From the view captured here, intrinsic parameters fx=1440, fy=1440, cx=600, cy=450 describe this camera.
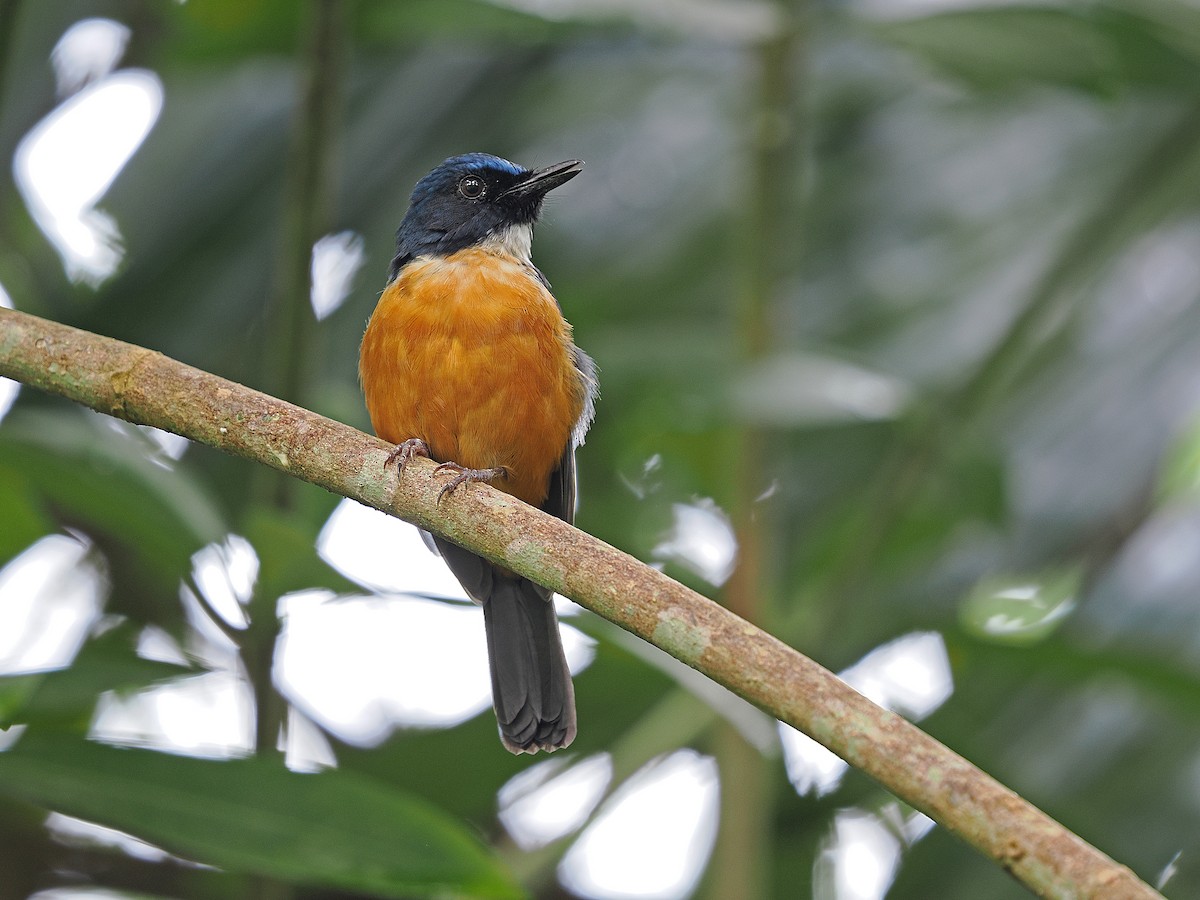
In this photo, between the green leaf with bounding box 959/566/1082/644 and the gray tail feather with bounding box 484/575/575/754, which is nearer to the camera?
the gray tail feather with bounding box 484/575/575/754

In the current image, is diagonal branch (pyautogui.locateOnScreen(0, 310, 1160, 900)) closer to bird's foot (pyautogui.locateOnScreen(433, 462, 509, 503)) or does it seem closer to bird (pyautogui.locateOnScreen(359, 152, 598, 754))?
bird's foot (pyautogui.locateOnScreen(433, 462, 509, 503))

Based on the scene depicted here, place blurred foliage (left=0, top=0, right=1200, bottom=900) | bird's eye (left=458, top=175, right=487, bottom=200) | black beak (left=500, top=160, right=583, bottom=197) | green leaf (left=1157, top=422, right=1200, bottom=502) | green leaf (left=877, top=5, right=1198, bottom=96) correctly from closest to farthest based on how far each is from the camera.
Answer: blurred foliage (left=0, top=0, right=1200, bottom=900), green leaf (left=877, top=5, right=1198, bottom=96), black beak (left=500, top=160, right=583, bottom=197), bird's eye (left=458, top=175, right=487, bottom=200), green leaf (left=1157, top=422, right=1200, bottom=502)

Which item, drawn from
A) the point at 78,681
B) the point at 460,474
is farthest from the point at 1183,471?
the point at 78,681

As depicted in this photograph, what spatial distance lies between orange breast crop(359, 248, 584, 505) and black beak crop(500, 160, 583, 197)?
1.22 feet

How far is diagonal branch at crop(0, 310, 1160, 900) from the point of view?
1.60 m

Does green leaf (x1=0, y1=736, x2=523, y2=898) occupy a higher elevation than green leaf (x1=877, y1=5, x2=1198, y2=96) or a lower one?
lower

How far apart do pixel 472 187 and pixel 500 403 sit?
3.37ft

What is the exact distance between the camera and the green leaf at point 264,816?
244cm

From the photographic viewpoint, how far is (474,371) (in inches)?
144

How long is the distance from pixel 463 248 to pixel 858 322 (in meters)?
1.34

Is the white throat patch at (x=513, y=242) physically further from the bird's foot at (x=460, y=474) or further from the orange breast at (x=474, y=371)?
the bird's foot at (x=460, y=474)

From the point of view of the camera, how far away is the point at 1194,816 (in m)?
3.73

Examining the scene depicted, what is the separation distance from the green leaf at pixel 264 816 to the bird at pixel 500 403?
921 mm

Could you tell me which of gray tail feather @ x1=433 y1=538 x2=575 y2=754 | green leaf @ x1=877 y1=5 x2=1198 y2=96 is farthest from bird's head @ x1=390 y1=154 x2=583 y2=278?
green leaf @ x1=877 y1=5 x2=1198 y2=96
